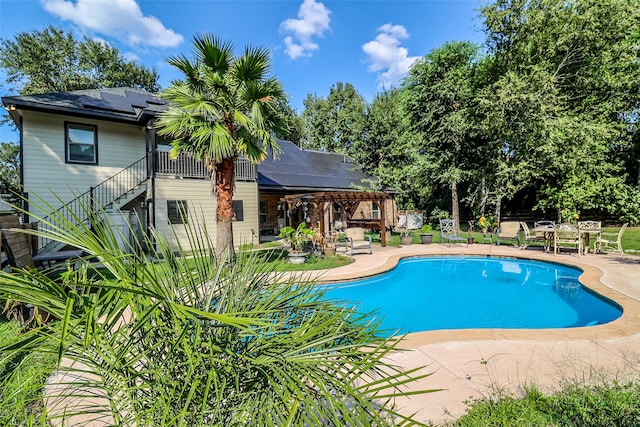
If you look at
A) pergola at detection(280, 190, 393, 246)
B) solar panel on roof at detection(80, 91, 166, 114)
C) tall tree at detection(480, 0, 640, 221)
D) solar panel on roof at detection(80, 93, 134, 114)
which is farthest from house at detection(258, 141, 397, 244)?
tall tree at detection(480, 0, 640, 221)

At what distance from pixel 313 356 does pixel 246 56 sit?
8477 millimetres

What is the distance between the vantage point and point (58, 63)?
21641 millimetres

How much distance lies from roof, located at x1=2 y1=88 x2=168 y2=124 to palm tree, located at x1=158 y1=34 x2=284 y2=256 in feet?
11.3

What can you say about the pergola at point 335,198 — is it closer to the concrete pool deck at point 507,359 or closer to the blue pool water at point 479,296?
the blue pool water at point 479,296

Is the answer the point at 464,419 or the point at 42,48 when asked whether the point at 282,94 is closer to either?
the point at 464,419

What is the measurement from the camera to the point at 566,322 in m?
5.84

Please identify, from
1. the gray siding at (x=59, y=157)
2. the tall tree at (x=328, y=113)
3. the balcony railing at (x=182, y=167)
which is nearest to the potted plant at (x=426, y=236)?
the balcony railing at (x=182, y=167)

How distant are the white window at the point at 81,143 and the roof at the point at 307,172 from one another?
22.0 ft

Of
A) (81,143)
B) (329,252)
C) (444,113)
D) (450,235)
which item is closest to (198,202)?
(81,143)

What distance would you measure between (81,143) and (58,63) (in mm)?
16569

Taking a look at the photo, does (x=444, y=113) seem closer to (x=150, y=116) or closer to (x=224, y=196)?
(x=224, y=196)

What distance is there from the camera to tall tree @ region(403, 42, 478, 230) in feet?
54.0

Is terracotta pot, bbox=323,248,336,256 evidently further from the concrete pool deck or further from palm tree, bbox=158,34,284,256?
the concrete pool deck

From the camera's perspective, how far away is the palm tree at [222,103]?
7.91 m
